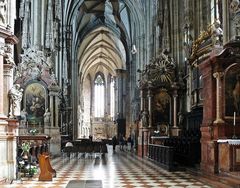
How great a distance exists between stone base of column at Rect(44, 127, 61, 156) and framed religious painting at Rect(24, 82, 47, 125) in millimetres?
704

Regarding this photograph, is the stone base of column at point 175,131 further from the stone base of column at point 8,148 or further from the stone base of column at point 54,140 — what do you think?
the stone base of column at point 8,148

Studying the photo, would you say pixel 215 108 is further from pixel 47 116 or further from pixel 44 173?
pixel 47 116

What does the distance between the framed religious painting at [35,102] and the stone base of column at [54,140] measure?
0.70 metres

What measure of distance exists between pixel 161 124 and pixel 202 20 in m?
6.83

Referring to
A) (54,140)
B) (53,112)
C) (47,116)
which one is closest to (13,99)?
(47,116)

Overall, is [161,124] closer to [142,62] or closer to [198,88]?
[198,88]

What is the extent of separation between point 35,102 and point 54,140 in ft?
11.0

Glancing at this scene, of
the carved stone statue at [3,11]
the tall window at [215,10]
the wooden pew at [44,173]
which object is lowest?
the wooden pew at [44,173]

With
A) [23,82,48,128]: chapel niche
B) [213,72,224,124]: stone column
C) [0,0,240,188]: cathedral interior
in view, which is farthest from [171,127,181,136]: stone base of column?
[213,72,224,124]: stone column

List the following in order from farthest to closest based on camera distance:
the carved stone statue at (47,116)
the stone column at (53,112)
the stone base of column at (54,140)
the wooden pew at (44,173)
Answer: the stone base of column at (54,140) < the stone column at (53,112) < the carved stone statue at (47,116) < the wooden pew at (44,173)

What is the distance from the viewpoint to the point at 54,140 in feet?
92.3

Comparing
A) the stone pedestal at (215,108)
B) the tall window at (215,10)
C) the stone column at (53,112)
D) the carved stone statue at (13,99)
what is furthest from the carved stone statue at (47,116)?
the carved stone statue at (13,99)

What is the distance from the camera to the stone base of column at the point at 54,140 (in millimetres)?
26381

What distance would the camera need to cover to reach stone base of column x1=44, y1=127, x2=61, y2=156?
86.6 feet
